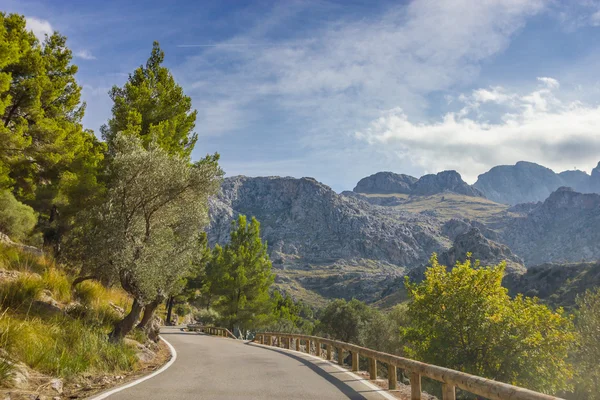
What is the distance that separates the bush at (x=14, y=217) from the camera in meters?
18.7

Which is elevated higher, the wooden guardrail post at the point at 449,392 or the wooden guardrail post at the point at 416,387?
the wooden guardrail post at the point at 449,392

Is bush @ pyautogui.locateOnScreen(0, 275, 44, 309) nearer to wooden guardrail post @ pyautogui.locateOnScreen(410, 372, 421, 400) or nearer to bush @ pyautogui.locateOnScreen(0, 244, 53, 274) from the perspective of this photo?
bush @ pyautogui.locateOnScreen(0, 244, 53, 274)

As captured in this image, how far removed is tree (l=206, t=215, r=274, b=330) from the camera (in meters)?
38.5

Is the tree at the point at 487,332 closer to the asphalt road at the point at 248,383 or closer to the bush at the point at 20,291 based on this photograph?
the asphalt road at the point at 248,383

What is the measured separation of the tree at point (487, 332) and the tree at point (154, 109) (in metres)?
16.0

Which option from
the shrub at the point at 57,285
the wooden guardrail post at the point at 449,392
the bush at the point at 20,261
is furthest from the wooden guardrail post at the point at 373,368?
the bush at the point at 20,261

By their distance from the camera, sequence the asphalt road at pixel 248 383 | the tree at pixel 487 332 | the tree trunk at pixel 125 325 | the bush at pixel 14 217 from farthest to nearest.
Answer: the tree at pixel 487 332 → the bush at pixel 14 217 → the tree trunk at pixel 125 325 → the asphalt road at pixel 248 383

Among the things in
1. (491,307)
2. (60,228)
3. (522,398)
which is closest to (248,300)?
(60,228)

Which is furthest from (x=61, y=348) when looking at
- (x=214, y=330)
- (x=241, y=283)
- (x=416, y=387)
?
(x=214, y=330)

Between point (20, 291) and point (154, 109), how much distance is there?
11.5 meters

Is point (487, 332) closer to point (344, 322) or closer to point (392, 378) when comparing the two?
point (392, 378)

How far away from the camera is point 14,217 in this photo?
1922 centimetres

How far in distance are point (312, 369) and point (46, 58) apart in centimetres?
1785

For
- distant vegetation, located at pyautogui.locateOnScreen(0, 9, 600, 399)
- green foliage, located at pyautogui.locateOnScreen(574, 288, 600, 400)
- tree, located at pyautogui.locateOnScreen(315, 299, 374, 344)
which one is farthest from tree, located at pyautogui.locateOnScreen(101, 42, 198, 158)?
tree, located at pyautogui.locateOnScreen(315, 299, 374, 344)
